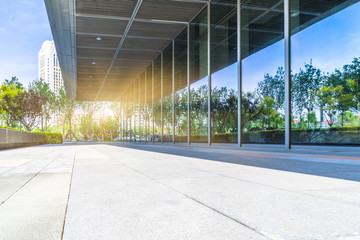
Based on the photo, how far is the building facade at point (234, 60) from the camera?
7.26 m

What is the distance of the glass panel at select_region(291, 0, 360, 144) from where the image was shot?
22.8 feet

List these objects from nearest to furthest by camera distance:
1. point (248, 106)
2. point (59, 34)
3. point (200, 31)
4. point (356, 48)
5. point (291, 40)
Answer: point (356, 48) < point (291, 40) < point (248, 106) < point (200, 31) < point (59, 34)

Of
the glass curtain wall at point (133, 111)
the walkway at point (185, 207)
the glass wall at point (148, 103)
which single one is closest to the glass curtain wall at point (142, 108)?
the glass wall at point (148, 103)

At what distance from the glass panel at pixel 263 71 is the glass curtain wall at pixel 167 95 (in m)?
7.84

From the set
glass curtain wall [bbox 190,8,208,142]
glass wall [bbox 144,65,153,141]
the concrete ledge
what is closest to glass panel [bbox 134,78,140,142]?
glass wall [bbox 144,65,153,141]

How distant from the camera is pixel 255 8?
996 centimetres

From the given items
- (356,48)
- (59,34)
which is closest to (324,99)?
(356,48)

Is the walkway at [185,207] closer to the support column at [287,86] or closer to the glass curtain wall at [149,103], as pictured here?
the support column at [287,86]

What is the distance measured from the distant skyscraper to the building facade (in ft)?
527

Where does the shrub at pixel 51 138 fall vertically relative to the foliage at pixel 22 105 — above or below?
below

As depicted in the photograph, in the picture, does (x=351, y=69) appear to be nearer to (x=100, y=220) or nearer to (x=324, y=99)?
(x=324, y=99)

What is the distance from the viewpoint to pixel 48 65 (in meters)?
181

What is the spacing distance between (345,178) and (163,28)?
13082 mm

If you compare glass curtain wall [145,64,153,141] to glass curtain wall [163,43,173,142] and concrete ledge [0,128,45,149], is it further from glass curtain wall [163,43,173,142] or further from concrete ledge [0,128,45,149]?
concrete ledge [0,128,45,149]
